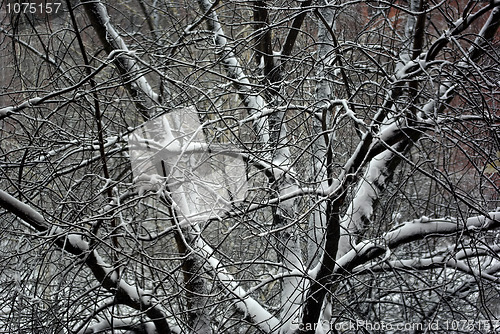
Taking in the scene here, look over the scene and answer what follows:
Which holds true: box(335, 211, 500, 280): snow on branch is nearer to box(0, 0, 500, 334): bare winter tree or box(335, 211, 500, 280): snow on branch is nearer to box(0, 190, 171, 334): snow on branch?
box(0, 0, 500, 334): bare winter tree

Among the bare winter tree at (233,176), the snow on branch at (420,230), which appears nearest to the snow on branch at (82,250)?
the bare winter tree at (233,176)

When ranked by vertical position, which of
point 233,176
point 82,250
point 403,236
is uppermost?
point 233,176

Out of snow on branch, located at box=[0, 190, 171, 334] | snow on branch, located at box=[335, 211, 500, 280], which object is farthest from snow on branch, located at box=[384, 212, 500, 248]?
snow on branch, located at box=[0, 190, 171, 334]

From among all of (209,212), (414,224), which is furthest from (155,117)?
(414,224)

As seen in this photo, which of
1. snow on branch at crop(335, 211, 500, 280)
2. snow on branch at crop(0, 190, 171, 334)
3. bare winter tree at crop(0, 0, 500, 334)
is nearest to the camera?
bare winter tree at crop(0, 0, 500, 334)

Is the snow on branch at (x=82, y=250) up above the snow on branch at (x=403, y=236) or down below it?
below

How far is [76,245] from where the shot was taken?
379cm

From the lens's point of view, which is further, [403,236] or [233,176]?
[403,236]

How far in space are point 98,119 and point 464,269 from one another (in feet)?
11.3

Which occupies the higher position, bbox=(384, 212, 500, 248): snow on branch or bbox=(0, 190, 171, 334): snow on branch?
bbox=(384, 212, 500, 248): snow on branch

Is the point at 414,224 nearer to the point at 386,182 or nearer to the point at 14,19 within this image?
the point at 386,182

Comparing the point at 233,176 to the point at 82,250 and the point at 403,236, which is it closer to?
the point at 82,250

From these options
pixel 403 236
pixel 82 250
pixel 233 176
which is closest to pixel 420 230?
pixel 403 236

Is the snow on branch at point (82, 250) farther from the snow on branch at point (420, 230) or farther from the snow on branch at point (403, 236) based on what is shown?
the snow on branch at point (420, 230)
